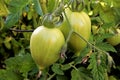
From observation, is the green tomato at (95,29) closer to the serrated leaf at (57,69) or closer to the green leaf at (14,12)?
the serrated leaf at (57,69)

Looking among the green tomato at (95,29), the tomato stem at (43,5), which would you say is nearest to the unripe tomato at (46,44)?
the tomato stem at (43,5)

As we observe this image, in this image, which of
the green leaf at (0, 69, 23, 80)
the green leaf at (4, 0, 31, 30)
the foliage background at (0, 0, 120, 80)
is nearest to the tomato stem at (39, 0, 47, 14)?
the foliage background at (0, 0, 120, 80)

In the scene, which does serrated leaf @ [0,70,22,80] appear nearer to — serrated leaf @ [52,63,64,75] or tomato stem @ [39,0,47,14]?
serrated leaf @ [52,63,64,75]

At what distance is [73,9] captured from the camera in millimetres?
871

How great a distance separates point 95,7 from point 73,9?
607 millimetres

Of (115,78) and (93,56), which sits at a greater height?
(93,56)

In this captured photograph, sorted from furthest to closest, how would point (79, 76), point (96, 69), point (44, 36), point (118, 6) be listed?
point (118, 6), point (79, 76), point (96, 69), point (44, 36)

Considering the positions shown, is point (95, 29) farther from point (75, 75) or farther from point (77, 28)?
point (77, 28)

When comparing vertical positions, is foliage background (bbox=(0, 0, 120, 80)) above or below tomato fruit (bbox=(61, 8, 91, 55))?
below

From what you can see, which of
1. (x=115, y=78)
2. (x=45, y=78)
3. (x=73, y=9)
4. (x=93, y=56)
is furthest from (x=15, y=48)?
(x=73, y=9)

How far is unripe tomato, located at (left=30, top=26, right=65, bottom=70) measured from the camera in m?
0.81

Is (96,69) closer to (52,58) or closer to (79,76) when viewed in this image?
(79,76)

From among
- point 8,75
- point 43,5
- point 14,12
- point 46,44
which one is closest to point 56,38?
point 46,44

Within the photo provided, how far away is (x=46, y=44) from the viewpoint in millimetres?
808
